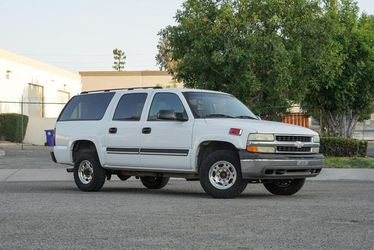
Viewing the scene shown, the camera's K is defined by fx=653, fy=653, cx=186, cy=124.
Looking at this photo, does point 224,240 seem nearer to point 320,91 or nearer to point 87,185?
point 87,185

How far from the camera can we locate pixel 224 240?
714cm

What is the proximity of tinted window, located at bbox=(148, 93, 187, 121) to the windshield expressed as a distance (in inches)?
8.0

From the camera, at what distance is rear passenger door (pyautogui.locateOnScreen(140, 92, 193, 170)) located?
11.7m

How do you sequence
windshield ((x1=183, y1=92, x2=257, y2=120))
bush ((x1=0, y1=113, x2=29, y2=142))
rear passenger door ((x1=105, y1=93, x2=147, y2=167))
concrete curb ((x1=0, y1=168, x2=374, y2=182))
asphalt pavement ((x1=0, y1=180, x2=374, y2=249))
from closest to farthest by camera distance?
Result: asphalt pavement ((x1=0, y1=180, x2=374, y2=249))
windshield ((x1=183, y1=92, x2=257, y2=120))
rear passenger door ((x1=105, y1=93, x2=147, y2=167))
concrete curb ((x1=0, y1=168, x2=374, y2=182))
bush ((x1=0, y1=113, x2=29, y2=142))

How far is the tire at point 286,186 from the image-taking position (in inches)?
483

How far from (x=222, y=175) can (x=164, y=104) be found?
6.32ft

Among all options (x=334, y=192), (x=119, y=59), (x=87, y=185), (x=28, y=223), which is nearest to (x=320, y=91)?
(x=334, y=192)

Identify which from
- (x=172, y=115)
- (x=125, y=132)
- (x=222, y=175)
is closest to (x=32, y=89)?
(x=125, y=132)

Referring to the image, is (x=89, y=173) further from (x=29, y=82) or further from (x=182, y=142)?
(x=29, y=82)

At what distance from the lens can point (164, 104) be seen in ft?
40.3

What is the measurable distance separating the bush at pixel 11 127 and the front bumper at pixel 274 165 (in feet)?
93.0

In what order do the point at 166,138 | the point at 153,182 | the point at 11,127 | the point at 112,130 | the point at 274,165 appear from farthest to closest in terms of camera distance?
the point at 11,127
the point at 153,182
the point at 112,130
the point at 166,138
the point at 274,165

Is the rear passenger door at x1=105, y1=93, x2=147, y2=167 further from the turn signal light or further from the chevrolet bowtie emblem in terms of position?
the chevrolet bowtie emblem

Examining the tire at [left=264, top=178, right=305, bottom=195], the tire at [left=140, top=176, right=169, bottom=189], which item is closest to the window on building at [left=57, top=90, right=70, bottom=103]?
the tire at [left=140, top=176, right=169, bottom=189]
